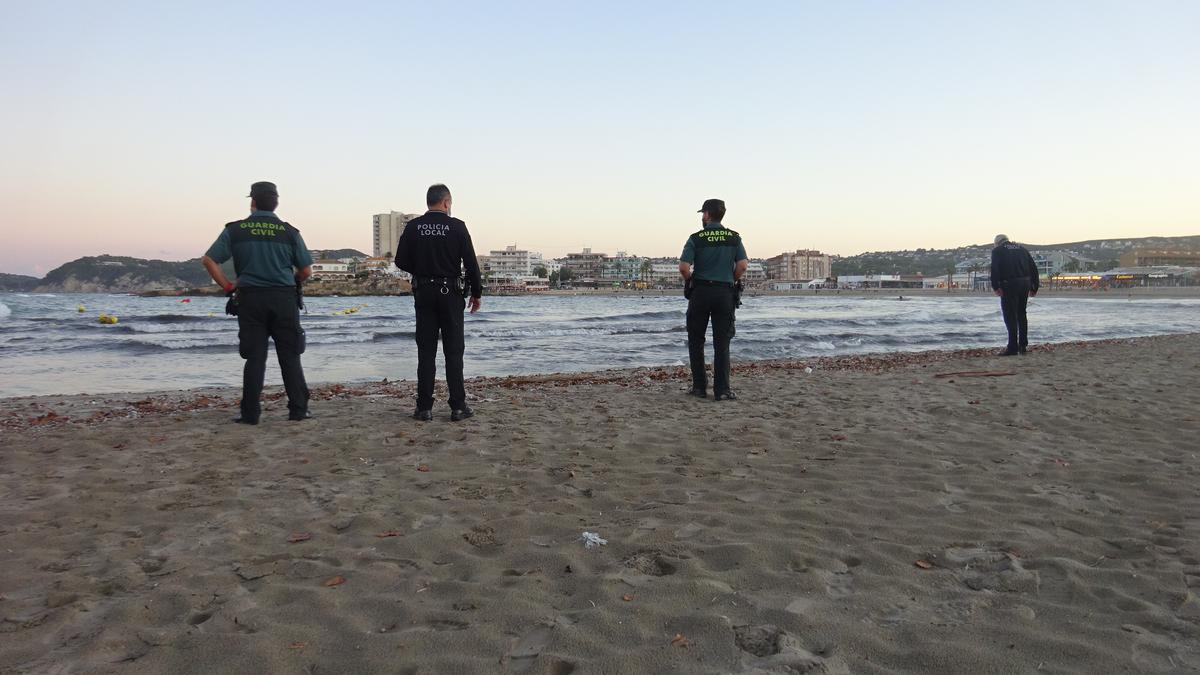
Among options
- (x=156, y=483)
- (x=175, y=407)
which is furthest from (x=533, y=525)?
(x=175, y=407)

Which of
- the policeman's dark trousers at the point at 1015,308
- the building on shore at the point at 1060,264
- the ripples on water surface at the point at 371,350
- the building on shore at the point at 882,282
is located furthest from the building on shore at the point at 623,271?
the policeman's dark trousers at the point at 1015,308

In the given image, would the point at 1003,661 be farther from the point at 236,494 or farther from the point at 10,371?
the point at 10,371

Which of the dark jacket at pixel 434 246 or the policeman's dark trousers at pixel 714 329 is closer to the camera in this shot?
the dark jacket at pixel 434 246

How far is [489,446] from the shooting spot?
4680mm

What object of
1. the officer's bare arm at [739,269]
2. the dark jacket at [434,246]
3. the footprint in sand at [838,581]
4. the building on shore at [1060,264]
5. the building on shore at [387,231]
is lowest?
the footprint in sand at [838,581]

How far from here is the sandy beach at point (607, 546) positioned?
6.56 feet

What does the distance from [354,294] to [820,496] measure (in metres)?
112

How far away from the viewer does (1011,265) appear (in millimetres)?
10867

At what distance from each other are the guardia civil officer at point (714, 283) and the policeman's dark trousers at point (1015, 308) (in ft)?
20.4

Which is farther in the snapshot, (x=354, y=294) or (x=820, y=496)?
(x=354, y=294)

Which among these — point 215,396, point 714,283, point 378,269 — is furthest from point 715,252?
point 378,269

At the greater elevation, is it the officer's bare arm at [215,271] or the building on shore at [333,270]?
the building on shore at [333,270]

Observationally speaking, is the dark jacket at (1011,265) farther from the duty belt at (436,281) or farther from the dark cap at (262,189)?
the dark cap at (262,189)

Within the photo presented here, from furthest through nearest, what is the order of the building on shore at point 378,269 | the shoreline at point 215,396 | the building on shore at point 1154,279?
the building on shore at point 378,269
the building on shore at point 1154,279
the shoreline at point 215,396
